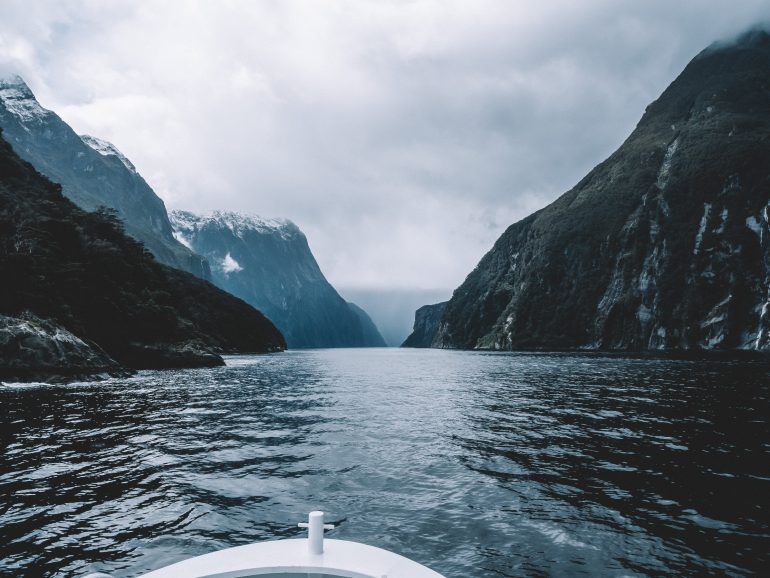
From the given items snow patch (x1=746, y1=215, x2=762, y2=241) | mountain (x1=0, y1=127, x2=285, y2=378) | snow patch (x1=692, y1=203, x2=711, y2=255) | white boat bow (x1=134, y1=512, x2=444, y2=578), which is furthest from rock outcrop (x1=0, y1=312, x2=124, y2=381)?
snow patch (x1=692, y1=203, x2=711, y2=255)

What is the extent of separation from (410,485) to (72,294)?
6233 centimetres

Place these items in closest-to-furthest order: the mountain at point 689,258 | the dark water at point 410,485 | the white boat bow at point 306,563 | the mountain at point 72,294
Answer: the white boat bow at point 306,563 → the dark water at point 410,485 → the mountain at point 72,294 → the mountain at point 689,258

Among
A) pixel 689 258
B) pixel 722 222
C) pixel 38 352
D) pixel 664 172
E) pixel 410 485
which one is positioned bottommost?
pixel 410 485

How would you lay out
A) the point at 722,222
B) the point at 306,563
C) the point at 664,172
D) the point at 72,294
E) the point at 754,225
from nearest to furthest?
the point at 306,563 → the point at 72,294 → the point at 754,225 → the point at 722,222 → the point at 664,172

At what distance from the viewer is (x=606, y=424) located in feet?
75.8

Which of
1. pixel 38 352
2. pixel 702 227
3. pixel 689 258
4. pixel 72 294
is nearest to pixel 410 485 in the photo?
pixel 38 352

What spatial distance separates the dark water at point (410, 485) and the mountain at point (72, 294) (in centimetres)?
1697

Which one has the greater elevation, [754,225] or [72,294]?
[754,225]

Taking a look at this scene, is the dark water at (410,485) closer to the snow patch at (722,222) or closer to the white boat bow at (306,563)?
the white boat bow at (306,563)

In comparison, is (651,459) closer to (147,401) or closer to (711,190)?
(147,401)

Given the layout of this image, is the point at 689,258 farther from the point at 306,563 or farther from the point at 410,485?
the point at 306,563

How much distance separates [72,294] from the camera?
58812mm

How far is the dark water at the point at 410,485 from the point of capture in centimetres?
945

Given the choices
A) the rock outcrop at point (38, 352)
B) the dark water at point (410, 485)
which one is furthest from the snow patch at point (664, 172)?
the rock outcrop at point (38, 352)
